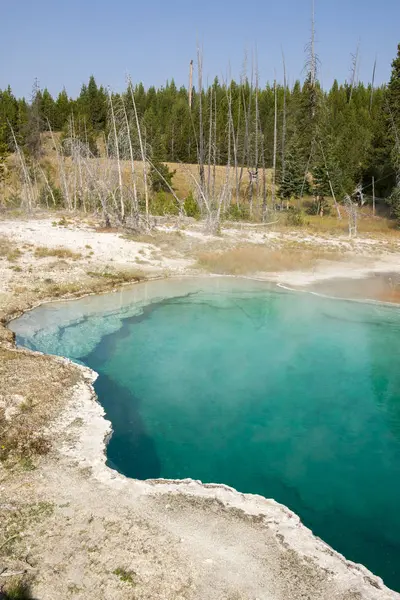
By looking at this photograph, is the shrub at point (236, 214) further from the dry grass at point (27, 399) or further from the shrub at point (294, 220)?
the dry grass at point (27, 399)

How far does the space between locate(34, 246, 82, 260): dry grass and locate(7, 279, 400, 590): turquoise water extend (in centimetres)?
348

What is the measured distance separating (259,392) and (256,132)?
22923mm

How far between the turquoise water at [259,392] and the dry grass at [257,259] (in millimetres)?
2636

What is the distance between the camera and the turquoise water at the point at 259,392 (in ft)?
22.2

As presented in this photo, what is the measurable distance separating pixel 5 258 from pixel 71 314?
5.64 meters

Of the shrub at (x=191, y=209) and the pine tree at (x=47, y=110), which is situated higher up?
the pine tree at (x=47, y=110)

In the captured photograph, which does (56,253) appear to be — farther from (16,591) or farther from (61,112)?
(61,112)

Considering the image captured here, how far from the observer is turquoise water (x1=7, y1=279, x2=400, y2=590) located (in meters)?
Answer: 6.78

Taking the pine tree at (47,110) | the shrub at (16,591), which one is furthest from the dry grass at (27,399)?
the pine tree at (47,110)

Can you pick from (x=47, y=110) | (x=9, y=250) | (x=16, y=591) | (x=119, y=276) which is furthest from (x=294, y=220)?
(x=47, y=110)

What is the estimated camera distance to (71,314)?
13.5m

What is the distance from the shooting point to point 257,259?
66.0 ft

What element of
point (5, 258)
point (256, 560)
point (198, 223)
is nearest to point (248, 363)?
point (256, 560)

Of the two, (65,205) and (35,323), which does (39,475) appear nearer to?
(35,323)
